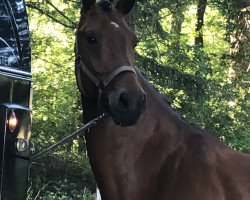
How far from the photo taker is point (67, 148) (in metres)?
11.0

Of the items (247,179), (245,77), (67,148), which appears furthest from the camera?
(245,77)

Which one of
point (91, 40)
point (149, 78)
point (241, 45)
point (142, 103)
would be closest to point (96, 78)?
point (91, 40)

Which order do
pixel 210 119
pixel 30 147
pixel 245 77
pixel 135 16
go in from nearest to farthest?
pixel 30 147 < pixel 135 16 < pixel 210 119 < pixel 245 77

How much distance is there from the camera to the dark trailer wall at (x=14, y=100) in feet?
10.1

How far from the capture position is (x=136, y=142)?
140 inches

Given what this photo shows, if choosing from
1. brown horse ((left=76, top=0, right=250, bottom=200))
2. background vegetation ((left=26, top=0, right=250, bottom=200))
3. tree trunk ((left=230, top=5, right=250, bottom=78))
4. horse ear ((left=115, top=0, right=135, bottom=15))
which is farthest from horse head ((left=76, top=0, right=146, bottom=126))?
tree trunk ((left=230, top=5, right=250, bottom=78))

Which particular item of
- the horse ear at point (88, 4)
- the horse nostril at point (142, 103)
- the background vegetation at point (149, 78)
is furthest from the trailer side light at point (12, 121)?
the background vegetation at point (149, 78)

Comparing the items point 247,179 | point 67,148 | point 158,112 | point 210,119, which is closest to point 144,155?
point 158,112

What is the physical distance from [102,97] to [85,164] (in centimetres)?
778

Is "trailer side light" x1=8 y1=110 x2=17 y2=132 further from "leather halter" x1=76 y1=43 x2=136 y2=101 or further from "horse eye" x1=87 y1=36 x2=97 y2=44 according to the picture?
"horse eye" x1=87 y1=36 x2=97 y2=44

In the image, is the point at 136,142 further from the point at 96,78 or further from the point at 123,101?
the point at 96,78

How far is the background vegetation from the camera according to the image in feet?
30.3

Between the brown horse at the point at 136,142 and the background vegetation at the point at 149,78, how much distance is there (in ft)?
14.6

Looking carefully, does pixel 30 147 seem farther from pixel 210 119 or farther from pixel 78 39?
pixel 210 119
